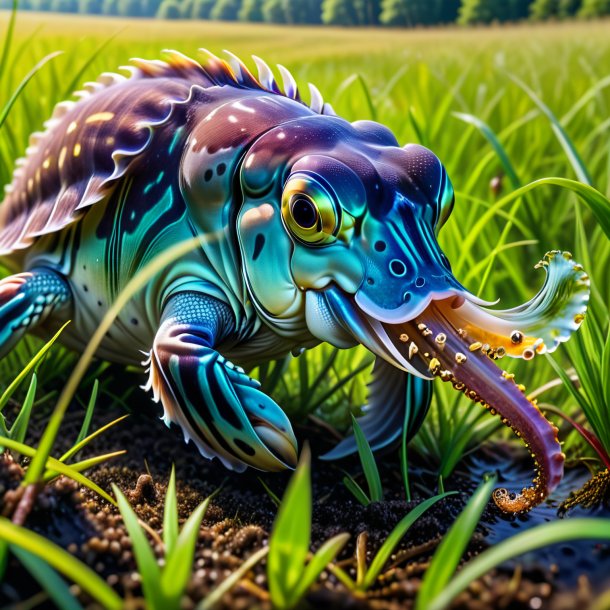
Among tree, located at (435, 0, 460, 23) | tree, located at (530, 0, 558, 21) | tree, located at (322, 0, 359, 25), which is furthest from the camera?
tree, located at (530, 0, 558, 21)

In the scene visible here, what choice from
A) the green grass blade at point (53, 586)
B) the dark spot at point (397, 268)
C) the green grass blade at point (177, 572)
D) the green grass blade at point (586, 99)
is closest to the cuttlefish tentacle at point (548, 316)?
the dark spot at point (397, 268)

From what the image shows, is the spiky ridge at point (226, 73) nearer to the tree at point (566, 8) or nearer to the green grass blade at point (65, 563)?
the green grass blade at point (65, 563)

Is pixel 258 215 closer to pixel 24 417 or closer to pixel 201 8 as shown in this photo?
pixel 24 417

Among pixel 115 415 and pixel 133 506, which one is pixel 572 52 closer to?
pixel 115 415

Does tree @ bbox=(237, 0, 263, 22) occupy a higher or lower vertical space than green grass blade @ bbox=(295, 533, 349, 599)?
higher

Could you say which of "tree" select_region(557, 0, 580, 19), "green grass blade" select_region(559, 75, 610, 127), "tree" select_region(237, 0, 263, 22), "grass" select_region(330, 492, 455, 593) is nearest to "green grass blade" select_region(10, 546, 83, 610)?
"grass" select_region(330, 492, 455, 593)

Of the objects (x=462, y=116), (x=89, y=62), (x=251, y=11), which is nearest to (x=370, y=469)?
(x=462, y=116)

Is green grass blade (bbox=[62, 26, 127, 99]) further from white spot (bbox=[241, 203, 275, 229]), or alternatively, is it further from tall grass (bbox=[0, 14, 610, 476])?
white spot (bbox=[241, 203, 275, 229])
